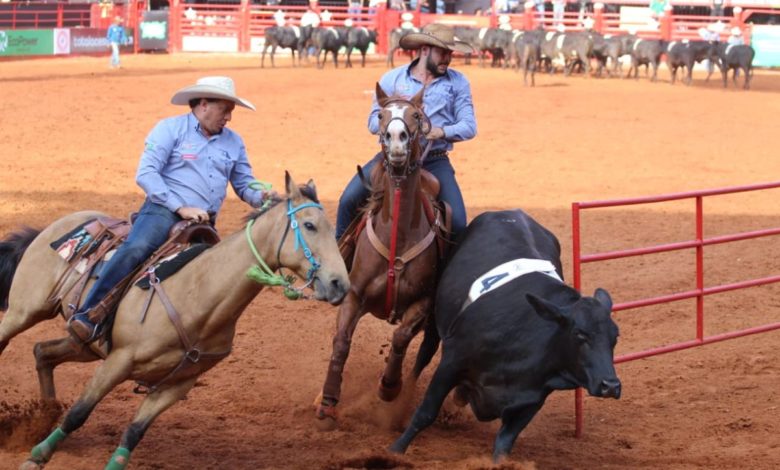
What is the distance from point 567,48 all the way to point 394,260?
1143 inches

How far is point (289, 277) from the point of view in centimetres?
529

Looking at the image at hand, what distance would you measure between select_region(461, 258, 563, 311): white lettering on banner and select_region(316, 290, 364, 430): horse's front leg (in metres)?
0.73

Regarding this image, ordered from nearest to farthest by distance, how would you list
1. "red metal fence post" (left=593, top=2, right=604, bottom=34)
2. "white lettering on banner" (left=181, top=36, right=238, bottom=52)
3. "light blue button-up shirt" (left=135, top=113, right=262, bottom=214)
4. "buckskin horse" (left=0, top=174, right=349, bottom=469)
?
1. "buckskin horse" (left=0, top=174, right=349, bottom=469)
2. "light blue button-up shirt" (left=135, top=113, right=262, bottom=214)
3. "red metal fence post" (left=593, top=2, right=604, bottom=34)
4. "white lettering on banner" (left=181, top=36, right=238, bottom=52)

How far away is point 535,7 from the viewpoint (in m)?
45.4

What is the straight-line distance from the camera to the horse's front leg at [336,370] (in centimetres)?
672

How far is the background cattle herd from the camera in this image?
32719 mm

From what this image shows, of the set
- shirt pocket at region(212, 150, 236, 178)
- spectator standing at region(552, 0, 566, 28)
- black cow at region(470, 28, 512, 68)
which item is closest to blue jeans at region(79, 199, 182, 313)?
shirt pocket at region(212, 150, 236, 178)

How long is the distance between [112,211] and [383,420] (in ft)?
22.1

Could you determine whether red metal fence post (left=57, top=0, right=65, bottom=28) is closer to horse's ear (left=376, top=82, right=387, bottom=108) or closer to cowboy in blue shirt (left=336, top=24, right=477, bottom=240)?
cowboy in blue shirt (left=336, top=24, right=477, bottom=240)

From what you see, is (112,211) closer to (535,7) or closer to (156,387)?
(156,387)

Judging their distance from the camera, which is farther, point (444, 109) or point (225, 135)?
point (444, 109)

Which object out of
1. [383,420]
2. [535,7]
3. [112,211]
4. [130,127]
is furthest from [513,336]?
[535,7]

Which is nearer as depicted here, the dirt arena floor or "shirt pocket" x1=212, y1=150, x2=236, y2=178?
"shirt pocket" x1=212, y1=150, x2=236, y2=178

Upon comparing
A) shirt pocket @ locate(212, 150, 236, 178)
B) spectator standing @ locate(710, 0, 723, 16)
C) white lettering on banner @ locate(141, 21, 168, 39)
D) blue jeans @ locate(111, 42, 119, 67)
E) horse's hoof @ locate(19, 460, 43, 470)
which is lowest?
horse's hoof @ locate(19, 460, 43, 470)
